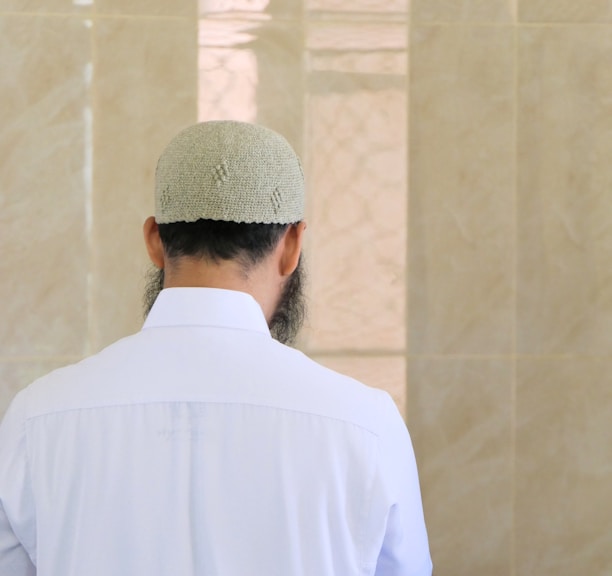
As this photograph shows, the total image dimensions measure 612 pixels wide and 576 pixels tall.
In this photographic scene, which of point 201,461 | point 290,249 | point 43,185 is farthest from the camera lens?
point 43,185

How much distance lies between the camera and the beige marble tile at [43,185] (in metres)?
1.42

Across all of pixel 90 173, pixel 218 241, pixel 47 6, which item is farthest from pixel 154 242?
pixel 47 6

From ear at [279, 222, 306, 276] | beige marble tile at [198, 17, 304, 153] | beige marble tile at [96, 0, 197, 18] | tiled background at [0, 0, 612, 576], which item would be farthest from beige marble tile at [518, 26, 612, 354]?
ear at [279, 222, 306, 276]

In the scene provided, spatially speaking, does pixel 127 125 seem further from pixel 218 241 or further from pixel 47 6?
pixel 218 241

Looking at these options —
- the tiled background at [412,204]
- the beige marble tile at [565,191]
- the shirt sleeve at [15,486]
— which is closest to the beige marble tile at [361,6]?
the tiled background at [412,204]

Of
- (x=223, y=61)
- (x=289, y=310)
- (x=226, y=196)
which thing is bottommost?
(x=289, y=310)

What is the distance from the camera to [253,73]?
4.72 ft

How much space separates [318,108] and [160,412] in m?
0.88

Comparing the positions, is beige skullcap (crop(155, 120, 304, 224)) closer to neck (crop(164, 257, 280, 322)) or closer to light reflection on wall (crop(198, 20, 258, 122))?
neck (crop(164, 257, 280, 322))

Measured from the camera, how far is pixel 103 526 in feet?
2.20

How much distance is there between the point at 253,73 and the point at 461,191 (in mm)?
378

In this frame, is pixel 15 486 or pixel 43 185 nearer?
pixel 15 486

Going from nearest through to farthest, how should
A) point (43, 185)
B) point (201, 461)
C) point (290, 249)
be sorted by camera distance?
point (201, 461) < point (290, 249) < point (43, 185)

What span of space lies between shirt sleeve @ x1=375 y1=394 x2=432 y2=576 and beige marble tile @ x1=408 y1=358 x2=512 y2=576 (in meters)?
0.71
